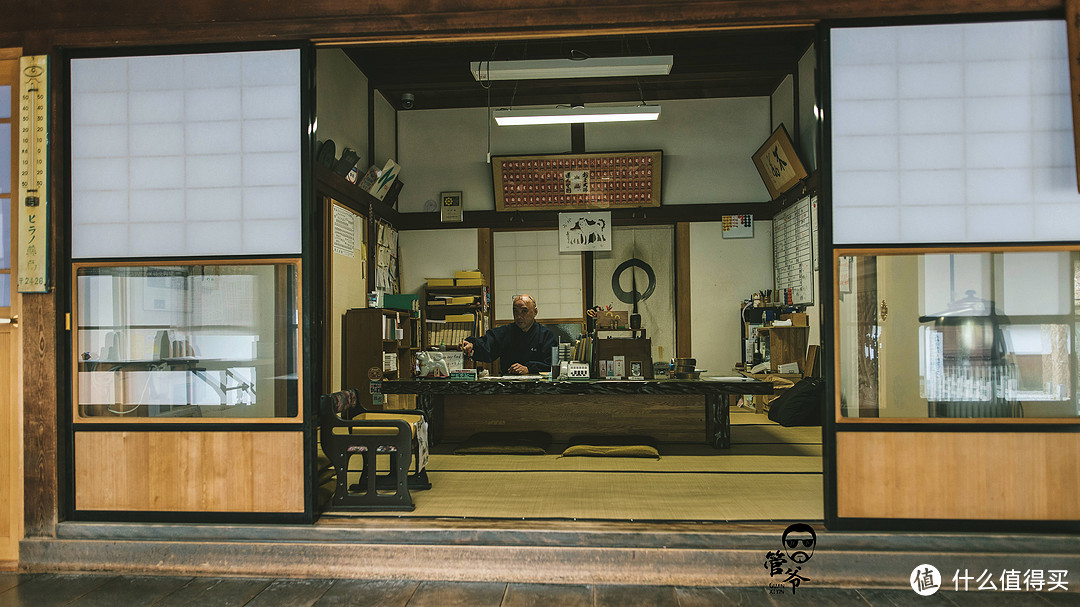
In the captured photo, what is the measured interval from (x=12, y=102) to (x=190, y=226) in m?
1.18

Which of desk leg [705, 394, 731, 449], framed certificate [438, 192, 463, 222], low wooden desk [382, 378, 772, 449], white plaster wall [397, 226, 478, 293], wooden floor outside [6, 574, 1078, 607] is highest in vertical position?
framed certificate [438, 192, 463, 222]

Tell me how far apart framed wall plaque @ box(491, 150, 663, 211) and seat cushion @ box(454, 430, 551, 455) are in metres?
3.46

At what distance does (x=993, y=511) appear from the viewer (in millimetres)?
3102

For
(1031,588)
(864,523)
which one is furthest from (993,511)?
(864,523)

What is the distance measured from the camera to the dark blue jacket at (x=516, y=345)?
602cm

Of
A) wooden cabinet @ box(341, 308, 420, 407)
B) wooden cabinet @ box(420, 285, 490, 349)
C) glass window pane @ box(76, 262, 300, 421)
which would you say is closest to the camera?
glass window pane @ box(76, 262, 300, 421)

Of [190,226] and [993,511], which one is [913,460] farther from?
[190,226]

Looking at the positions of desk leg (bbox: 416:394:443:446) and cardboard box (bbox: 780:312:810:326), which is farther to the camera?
cardboard box (bbox: 780:312:810:326)

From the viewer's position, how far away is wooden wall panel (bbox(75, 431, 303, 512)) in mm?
3320

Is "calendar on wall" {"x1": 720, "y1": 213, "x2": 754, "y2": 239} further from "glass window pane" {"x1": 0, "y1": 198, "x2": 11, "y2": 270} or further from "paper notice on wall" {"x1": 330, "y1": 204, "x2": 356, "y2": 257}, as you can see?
"glass window pane" {"x1": 0, "y1": 198, "x2": 11, "y2": 270}

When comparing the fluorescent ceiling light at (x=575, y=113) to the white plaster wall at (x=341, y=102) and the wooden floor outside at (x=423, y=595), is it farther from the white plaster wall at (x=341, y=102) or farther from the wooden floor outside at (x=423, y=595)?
the wooden floor outside at (x=423, y=595)

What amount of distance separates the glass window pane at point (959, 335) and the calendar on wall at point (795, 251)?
3.27m

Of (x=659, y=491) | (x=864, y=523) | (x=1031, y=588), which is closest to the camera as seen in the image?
(x=1031, y=588)

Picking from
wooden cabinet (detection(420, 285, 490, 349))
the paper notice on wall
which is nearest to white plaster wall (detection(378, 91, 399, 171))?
the paper notice on wall
